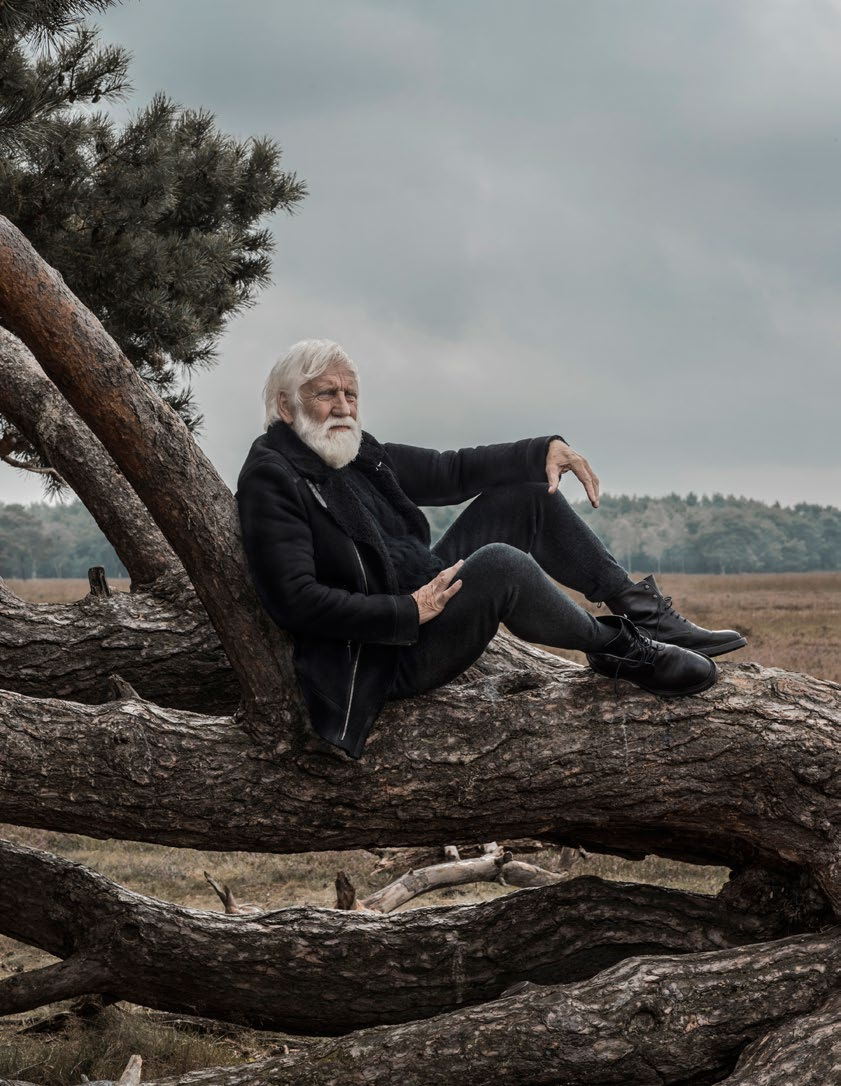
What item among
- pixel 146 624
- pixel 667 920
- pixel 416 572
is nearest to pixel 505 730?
pixel 416 572

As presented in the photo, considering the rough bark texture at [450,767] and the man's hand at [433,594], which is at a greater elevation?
the man's hand at [433,594]

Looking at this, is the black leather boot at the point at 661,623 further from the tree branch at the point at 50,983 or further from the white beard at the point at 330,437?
the tree branch at the point at 50,983

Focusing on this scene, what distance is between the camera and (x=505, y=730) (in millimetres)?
4730

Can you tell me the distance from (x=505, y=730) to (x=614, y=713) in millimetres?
447

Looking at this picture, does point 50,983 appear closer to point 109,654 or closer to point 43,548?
point 109,654

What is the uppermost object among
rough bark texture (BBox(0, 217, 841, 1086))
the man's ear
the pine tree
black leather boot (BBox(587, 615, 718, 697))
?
the pine tree

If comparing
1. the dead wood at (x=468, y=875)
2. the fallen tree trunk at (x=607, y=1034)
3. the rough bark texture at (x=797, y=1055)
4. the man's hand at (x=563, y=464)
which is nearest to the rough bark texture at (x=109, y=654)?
the fallen tree trunk at (x=607, y=1034)

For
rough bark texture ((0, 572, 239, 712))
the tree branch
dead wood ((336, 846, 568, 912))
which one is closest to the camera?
the tree branch

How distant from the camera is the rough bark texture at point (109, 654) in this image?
587 cm

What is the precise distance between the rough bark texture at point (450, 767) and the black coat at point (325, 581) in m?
0.31

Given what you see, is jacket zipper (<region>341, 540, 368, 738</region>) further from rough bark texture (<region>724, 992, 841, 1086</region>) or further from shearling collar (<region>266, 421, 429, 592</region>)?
rough bark texture (<region>724, 992, 841, 1086</region>)

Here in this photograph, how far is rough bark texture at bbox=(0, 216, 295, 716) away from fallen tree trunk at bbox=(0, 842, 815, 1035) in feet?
4.55

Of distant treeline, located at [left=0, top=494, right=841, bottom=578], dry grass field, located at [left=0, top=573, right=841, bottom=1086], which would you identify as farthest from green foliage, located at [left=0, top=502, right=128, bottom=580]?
dry grass field, located at [left=0, top=573, right=841, bottom=1086]

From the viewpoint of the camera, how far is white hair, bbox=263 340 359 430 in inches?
175
